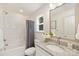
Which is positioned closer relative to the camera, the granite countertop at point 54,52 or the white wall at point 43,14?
the granite countertop at point 54,52

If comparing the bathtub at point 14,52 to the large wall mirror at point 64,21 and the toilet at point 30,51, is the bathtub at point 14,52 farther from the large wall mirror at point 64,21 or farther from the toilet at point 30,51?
the large wall mirror at point 64,21

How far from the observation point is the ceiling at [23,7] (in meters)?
1.59

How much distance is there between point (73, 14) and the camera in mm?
1586

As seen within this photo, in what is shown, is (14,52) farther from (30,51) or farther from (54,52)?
(54,52)

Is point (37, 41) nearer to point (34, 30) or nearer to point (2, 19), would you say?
point (34, 30)

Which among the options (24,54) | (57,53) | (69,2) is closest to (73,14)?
(69,2)

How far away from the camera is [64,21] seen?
1.63 meters

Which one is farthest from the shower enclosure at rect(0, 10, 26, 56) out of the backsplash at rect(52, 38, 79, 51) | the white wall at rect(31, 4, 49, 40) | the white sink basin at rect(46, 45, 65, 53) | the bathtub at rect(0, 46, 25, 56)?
the backsplash at rect(52, 38, 79, 51)

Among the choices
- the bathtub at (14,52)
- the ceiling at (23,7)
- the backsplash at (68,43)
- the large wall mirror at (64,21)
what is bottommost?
the bathtub at (14,52)

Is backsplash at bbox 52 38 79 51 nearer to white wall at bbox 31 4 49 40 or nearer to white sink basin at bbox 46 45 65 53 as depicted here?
white sink basin at bbox 46 45 65 53

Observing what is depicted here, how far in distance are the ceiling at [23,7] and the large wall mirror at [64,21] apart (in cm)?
25

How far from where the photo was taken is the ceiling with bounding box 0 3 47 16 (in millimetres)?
1589

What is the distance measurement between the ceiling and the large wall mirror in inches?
9.7

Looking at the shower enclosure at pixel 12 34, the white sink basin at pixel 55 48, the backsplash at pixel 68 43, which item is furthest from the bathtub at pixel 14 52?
the backsplash at pixel 68 43
